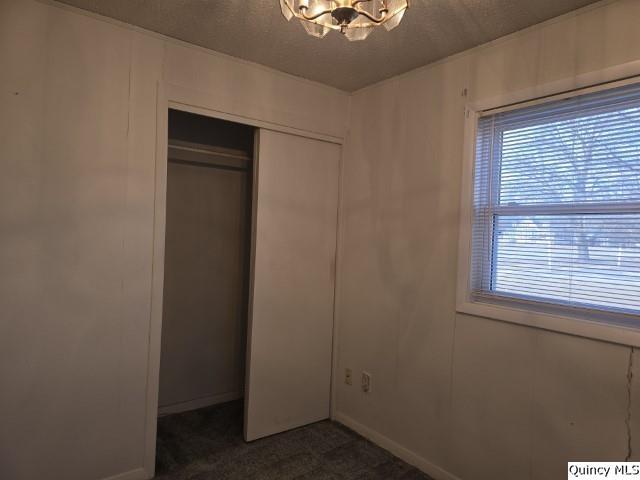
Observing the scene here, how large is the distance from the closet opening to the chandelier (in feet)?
6.22

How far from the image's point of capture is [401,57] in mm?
2551

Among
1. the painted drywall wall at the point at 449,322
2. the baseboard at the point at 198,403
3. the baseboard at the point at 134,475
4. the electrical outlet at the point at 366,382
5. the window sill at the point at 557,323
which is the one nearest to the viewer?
the window sill at the point at 557,323

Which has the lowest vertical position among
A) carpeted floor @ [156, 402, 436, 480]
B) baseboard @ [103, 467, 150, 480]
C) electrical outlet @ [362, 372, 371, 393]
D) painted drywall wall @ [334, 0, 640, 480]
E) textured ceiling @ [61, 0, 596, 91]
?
carpeted floor @ [156, 402, 436, 480]

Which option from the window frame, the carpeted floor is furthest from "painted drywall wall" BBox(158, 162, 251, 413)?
the window frame

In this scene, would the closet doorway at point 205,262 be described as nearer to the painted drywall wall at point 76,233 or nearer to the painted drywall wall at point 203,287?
the painted drywall wall at point 203,287

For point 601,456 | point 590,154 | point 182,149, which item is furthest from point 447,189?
point 182,149

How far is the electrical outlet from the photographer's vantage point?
294 centimetres

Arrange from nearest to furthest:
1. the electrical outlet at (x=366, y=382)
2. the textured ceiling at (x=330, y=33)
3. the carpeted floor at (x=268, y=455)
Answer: the textured ceiling at (x=330, y=33), the carpeted floor at (x=268, y=455), the electrical outlet at (x=366, y=382)

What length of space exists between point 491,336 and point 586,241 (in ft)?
2.21

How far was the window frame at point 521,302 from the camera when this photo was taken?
1822 mm

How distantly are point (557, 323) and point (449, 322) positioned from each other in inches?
24.0

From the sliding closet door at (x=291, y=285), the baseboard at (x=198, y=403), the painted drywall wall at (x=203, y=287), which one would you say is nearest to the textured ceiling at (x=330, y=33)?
the sliding closet door at (x=291, y=285)

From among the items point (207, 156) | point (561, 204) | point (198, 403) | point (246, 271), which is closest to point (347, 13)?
point (561, 204)

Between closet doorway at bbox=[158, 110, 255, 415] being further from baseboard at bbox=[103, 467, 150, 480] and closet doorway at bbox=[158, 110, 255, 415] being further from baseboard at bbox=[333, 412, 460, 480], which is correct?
baseboard at bbox=[333, 412, 460, 480]
